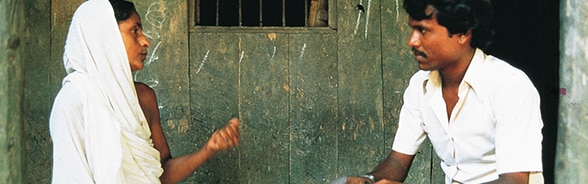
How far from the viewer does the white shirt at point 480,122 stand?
11.5 ft

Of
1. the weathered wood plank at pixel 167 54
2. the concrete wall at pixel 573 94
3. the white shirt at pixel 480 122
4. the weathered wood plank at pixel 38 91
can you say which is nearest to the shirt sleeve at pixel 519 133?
the white shirt at pixel 480 122

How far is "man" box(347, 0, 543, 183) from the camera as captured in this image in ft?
11.5

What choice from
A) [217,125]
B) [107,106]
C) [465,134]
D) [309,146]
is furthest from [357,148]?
[107,106]

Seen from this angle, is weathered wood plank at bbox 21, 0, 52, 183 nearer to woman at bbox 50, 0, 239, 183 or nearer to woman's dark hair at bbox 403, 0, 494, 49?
woman at bbox 50, 0, 239, 183

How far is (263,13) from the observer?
5.13 meters

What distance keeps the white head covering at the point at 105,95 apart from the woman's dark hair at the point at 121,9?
0.31 ft

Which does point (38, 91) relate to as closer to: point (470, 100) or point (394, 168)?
point (394, 168)

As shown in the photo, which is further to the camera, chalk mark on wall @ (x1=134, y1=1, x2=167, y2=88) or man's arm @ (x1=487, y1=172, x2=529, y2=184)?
chalk mark on wall @ (x1=134, y1=1, x2=167, y2=88)

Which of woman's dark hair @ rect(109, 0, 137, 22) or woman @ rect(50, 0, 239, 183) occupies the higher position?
woman's dark hair @ rect(109, 0, 137, 22)

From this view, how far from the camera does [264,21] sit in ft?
16.9

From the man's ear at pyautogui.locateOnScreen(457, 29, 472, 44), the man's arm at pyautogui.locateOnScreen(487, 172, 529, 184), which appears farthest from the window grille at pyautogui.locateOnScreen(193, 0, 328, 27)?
the man's arm at pyautogui.locateOnScreen(487, 172, 529, 184)

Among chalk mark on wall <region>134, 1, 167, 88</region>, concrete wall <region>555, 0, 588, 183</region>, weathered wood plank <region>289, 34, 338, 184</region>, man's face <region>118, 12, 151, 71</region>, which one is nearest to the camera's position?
concrete wall <region>555, 0, 588, 183</region>

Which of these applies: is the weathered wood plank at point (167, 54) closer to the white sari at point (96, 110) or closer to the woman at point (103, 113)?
the woman at point (103, 113)

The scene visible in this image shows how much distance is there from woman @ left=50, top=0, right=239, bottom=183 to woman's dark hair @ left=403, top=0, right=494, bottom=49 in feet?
2.91
